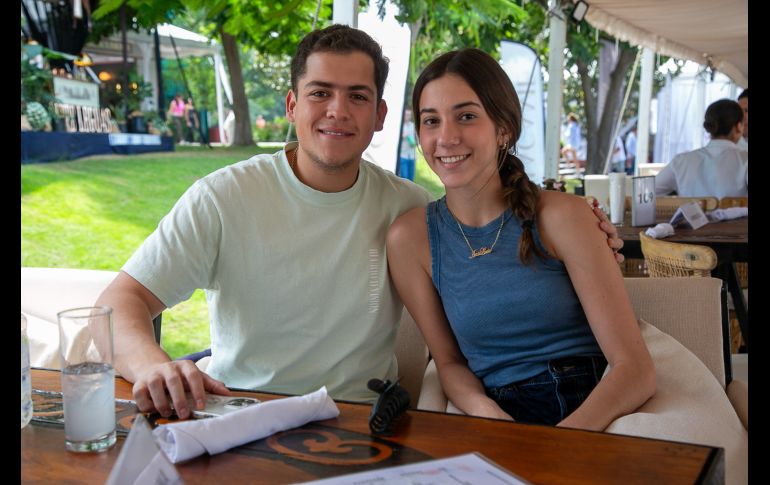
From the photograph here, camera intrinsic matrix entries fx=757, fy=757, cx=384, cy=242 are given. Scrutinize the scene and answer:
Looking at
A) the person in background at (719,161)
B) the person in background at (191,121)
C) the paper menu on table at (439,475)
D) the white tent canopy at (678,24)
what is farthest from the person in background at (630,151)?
the paper menu on table at (439,475)

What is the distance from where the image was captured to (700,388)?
1818 millimetres

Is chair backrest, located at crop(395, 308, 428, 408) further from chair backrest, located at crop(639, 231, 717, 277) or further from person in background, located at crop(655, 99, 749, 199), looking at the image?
person in background, located at crop(655, 99, 749, 199)

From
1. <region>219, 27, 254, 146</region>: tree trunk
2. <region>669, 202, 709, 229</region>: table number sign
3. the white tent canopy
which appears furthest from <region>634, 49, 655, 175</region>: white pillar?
<region>669, 202, 709, 229</region>: table number sign

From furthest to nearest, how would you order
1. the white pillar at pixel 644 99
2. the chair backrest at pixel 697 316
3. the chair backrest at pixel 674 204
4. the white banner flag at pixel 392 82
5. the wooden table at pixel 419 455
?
the white pillar at pixel 644 99 < the chair backrest at pixel 674 204 < the white banner flag at pixel 392 82 < the chair backrest at pixel 697 316 < the wooden table at pixel 419 455

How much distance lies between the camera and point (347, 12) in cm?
352

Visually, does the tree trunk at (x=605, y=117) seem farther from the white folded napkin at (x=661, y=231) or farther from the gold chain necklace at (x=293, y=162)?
the gold chain necklace at (x=293, y=162)

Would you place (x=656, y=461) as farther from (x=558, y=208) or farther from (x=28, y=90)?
(x=28, y=90)

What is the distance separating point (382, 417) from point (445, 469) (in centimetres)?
20

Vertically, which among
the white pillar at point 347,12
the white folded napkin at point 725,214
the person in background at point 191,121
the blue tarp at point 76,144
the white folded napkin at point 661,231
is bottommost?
the white folded napkin at point 661,231

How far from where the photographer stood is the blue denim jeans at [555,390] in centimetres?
194

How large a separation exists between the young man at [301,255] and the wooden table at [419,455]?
2.48 feet

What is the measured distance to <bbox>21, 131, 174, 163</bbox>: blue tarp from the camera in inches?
379

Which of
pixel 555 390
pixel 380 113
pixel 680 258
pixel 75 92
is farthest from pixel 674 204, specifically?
pixel 75 92

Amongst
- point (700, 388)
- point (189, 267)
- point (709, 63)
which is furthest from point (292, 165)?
point (709, 63)
